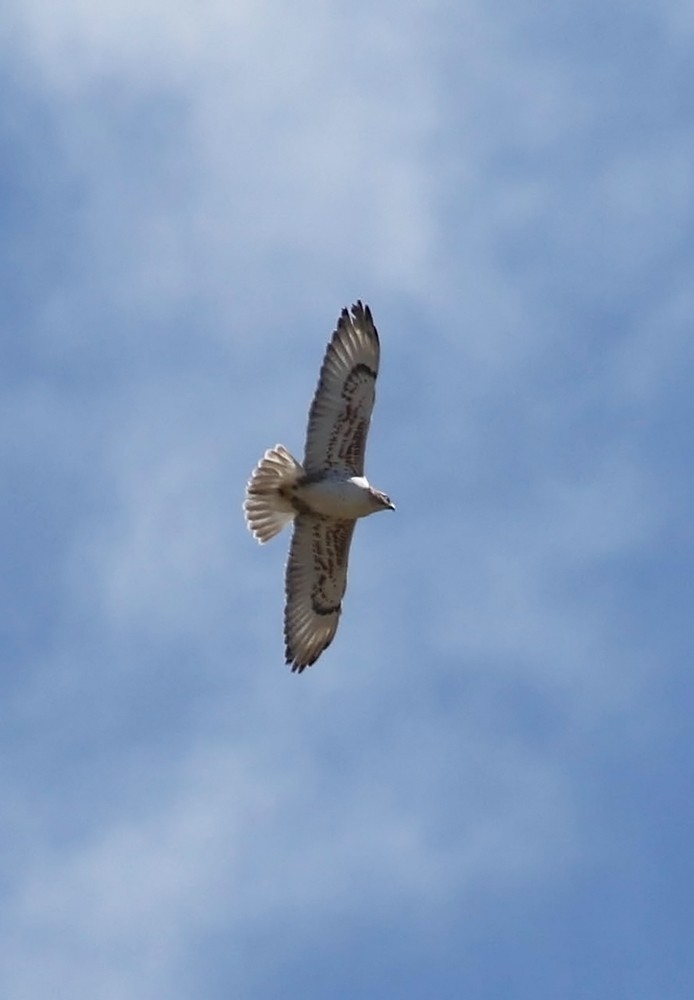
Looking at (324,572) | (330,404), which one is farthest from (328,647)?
(330,404)

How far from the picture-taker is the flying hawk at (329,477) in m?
27.7

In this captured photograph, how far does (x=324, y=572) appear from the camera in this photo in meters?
28.5

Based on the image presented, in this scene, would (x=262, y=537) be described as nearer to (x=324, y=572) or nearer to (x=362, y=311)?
(x=324, y=572)

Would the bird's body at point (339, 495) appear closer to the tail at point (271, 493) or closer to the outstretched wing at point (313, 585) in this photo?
the tail at point (271, 493)

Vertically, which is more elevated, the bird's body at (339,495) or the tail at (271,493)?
the tail at (271,493)

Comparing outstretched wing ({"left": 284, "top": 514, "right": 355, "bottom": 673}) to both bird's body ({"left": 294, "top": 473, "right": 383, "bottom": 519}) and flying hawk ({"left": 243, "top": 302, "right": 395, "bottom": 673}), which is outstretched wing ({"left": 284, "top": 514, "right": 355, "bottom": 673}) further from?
bird's body ({"left": 294, "top": 473, "right": 383, "bottom": 519})

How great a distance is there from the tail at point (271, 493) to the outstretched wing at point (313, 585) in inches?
8.7

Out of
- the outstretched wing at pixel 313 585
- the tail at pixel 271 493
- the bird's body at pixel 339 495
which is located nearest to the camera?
the bird's body at pixel 339 495

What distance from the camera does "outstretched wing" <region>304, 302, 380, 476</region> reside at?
27688 mm

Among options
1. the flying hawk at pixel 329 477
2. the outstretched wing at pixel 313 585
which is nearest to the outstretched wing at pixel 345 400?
the flying hawk at pixel 329 477

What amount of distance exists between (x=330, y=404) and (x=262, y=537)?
170 centimetres

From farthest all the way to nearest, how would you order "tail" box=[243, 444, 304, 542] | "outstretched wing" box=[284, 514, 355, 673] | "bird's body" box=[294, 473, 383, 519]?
"outstretched wing" box=[284, 514, 355, 673] < "tail" box=[243, 444, 304, 542] < "bird's body" box=[294, 473, 383, 519]

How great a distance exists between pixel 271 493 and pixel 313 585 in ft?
3.95

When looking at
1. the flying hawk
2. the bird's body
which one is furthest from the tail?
the bird's body
